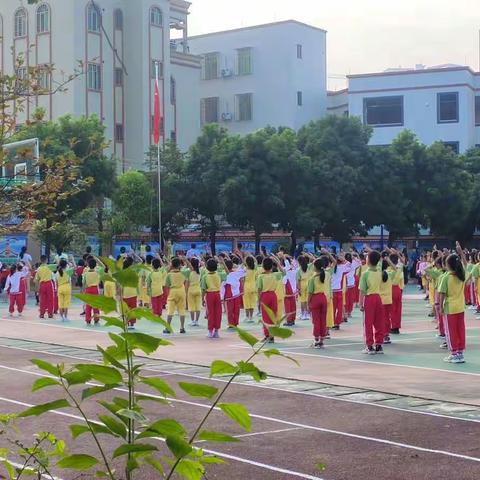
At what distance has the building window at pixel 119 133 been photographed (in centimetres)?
5050

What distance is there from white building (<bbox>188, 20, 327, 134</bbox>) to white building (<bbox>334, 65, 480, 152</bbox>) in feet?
19.9

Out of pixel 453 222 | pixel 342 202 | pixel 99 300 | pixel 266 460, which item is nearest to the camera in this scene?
pixel 99 300

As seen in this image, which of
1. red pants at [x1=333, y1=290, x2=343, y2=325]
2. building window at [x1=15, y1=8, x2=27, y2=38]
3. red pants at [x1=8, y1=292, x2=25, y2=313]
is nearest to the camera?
red pants at [x1=333, y1=290, x2=343, y2=325]

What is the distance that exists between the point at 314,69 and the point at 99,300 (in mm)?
57514

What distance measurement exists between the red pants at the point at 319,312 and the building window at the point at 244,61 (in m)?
43.7

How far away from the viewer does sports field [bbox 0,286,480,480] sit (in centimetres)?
782

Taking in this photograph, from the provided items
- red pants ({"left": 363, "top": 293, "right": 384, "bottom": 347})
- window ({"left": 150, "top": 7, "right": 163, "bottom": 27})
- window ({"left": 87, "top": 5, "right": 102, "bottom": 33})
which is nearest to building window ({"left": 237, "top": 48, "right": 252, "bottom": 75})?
window ({"left": 150, "top": 7, "right": 163, "bottom": 27})

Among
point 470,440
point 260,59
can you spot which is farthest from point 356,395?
point 260,59

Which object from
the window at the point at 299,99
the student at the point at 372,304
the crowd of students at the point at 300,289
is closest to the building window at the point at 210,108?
the window at the point at 299,99

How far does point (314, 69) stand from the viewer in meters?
59.1

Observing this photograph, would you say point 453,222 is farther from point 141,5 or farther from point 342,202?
point 141,5

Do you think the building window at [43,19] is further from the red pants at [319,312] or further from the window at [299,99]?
the red pants at [319,312]

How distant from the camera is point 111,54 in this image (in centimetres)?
4988

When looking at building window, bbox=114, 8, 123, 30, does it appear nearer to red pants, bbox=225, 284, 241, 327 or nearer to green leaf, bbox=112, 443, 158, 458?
red pants, bbox=225, 284, 241, 327
